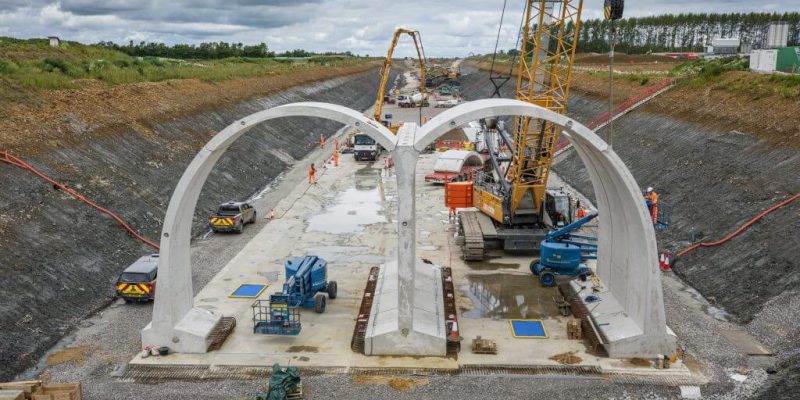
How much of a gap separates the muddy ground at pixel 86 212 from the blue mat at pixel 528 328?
12375 millimetres

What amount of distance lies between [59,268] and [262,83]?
2026 inches

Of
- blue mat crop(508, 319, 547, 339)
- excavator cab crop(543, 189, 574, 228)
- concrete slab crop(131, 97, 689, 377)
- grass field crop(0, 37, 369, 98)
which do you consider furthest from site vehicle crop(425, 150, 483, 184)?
grass field crop(0, 37, 369, 98)

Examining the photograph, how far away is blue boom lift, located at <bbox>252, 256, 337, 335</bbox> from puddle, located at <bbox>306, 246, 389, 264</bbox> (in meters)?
4.06

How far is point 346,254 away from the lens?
24.6 m

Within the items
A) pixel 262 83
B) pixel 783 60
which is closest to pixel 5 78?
pixel 262 83

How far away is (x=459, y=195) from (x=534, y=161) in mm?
3831

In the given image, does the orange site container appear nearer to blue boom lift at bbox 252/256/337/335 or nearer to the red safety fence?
blue boom lift at bbox 252/256/337/335

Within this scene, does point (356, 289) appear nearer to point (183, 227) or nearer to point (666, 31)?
point (183, 227)

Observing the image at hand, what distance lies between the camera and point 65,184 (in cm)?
2466

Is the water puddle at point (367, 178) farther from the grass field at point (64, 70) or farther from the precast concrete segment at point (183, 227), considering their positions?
the precast concrete segment at point (183, 227)

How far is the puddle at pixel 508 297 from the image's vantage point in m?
18.8

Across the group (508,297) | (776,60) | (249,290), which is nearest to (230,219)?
(249,290)

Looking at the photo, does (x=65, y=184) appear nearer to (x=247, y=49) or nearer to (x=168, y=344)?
(x=168, y=344)

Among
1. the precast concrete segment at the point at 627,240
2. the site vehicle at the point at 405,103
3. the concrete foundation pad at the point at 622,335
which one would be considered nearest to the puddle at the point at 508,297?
the concrete foundation pad at the point at 622,335
